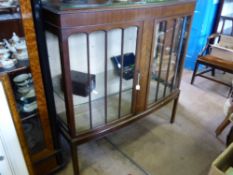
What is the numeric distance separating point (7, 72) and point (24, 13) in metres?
0.29

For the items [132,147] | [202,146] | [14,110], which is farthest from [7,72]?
[202,146]

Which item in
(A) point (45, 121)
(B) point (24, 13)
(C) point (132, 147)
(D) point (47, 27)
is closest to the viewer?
(B) point (24, 13)

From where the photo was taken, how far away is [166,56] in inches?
62.6

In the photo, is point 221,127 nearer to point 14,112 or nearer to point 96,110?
point 96,110

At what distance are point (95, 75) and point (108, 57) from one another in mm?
152

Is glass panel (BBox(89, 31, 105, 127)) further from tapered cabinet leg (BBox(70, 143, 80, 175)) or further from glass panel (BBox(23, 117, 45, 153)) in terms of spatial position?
glass panel (BBox(23, 117, 45, 153))

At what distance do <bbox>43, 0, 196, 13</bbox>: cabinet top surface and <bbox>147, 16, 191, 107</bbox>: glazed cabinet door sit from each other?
4.8 inches

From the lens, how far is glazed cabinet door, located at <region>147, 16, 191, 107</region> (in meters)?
1.43

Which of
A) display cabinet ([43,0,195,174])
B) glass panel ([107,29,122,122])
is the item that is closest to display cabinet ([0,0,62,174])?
display cabinet ([43,0,195,174])

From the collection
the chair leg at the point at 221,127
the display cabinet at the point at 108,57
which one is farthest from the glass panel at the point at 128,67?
the chair leg at the point at 221,127

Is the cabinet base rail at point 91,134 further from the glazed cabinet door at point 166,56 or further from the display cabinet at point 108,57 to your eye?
the glazed cabinet door at point 166,56

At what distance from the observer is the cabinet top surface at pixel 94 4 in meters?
1.00

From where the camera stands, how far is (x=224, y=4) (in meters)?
2.85

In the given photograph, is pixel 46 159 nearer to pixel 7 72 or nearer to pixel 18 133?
pixel 18 133
